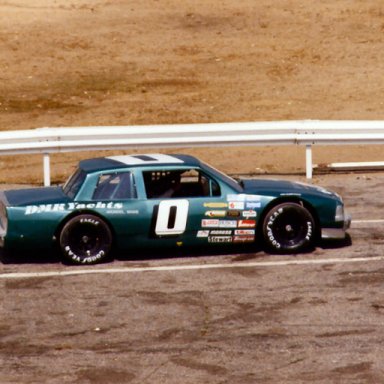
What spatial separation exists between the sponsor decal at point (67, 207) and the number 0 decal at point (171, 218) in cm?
50

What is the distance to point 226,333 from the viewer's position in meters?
12.4

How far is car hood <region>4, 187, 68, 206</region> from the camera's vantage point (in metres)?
15.1

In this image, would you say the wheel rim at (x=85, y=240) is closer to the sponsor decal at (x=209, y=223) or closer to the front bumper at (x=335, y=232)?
the sponsor decal at (x=209, y=223)

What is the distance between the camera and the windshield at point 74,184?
15305mm

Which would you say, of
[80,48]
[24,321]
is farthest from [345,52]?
[24,321]

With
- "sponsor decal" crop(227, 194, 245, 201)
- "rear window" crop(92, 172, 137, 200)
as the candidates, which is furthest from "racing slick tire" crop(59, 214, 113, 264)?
"sponsor decal" crop(227, 194, 245, 201)

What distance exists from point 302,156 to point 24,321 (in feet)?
35.6

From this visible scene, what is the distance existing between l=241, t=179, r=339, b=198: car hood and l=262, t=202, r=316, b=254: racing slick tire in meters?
0.20

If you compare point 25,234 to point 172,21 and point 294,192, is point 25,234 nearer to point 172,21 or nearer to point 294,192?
point 294,192

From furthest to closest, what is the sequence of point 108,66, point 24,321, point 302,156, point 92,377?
point 108,66 → point 302,156 → point 24,321 → point 92,377

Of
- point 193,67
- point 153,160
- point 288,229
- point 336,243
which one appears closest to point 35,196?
point 153,160

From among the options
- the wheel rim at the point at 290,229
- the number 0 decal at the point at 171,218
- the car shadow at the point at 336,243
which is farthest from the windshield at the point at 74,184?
the car shadow at the point at 336,243

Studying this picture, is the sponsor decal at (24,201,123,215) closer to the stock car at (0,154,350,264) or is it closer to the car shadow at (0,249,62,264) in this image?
the stock car at (0,154,350,264)

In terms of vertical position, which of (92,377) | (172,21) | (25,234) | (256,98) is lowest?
(92,377)
